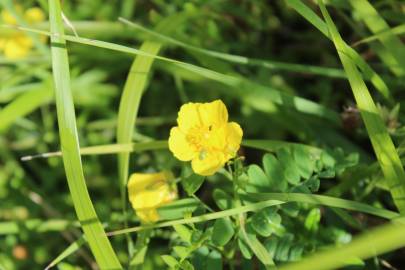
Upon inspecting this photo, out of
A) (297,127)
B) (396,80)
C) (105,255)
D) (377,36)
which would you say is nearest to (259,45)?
(297,127)

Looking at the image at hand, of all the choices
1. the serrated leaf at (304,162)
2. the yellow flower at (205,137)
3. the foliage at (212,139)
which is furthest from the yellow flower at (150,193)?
the serrated leaf at (304,162)

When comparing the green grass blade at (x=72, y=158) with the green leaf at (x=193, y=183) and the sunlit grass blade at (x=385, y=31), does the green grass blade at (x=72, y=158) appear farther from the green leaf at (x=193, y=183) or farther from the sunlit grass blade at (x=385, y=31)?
the sunlit grass blade at (x=385, y=31)

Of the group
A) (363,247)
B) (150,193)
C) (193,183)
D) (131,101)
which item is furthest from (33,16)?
(363,247)

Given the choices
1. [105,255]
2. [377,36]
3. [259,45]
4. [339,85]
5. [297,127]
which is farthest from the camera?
[259,45]

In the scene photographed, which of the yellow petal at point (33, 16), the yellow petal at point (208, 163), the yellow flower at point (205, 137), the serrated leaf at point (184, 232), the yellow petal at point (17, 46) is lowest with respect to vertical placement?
the serrated leaf at point (184, 232)

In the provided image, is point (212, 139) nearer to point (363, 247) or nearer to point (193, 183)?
point (193, 183)

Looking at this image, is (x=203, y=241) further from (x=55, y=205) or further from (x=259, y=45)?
(x=259, y=45)

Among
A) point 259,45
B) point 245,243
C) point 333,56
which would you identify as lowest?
point 245,243

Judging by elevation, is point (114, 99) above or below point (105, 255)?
above
